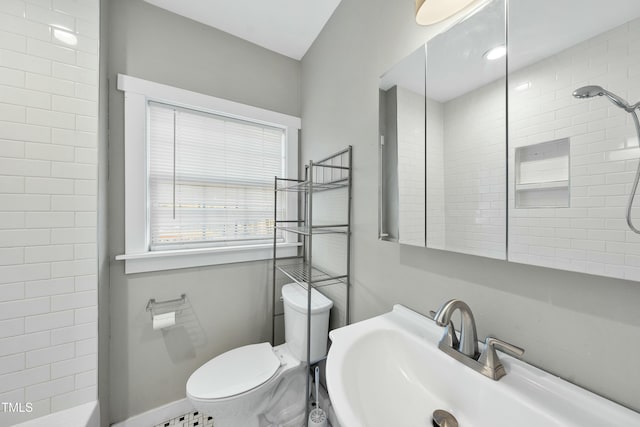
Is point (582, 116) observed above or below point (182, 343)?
above

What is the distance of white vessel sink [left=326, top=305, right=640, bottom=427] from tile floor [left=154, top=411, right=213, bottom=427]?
1287mm

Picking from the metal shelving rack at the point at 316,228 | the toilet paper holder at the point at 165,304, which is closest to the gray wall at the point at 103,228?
the toilet paper holder at the point at 165,304

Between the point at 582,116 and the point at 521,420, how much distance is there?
673mm

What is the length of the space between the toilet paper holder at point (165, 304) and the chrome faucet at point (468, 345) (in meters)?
1.44

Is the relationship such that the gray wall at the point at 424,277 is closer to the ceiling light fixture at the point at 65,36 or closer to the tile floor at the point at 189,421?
the tile floor at the point at 189,421

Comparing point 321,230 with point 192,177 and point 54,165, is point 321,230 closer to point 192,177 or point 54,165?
point 192,177

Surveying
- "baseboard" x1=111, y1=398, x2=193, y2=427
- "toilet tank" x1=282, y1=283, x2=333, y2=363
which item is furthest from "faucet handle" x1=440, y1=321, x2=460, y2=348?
"baseboard" x1=111, y1=398, x2=193, y2=427

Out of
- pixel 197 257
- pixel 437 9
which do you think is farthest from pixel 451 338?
pixel 197 257

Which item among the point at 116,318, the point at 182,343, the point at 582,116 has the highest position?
the point at 582,116

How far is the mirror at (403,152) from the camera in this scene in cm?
86

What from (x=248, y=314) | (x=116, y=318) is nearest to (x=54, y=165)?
(x=116, y=318)

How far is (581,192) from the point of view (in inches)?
19.7

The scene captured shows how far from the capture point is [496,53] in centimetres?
64

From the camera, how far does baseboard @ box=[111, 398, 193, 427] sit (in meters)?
1.29
